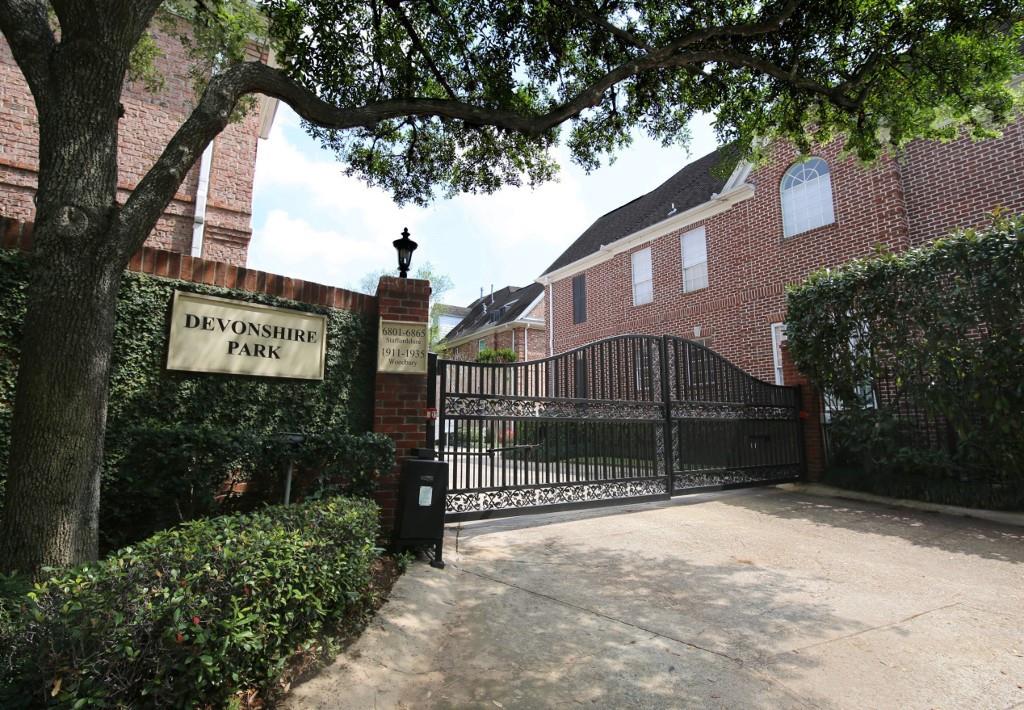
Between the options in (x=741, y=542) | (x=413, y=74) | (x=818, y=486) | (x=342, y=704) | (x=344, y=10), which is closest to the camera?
(x=342, y=704)

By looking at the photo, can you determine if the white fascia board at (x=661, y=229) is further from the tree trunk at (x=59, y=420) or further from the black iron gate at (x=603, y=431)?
the tree trunk at (x=59, y=420)

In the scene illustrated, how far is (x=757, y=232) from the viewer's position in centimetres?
1237

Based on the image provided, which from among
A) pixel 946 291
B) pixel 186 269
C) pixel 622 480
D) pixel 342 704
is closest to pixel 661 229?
pixel 946 291

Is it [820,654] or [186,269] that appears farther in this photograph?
[186,269]

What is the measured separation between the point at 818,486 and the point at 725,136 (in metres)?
5.78

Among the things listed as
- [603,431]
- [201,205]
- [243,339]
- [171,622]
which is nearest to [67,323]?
[243,339]

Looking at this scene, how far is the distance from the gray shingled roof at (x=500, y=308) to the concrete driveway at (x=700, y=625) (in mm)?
19061

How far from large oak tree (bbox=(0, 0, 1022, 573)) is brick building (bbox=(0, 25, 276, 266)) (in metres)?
2.21

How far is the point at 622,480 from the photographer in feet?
22.9

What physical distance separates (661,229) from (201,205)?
37.7 ft

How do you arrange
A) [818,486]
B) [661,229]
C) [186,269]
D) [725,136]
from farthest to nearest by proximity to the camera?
[661,229] < [818,486] < [725,136] < [186,269]

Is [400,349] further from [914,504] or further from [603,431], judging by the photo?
[914,504]

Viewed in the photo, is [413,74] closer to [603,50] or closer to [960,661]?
[603,50]

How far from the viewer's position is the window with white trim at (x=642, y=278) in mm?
15227
